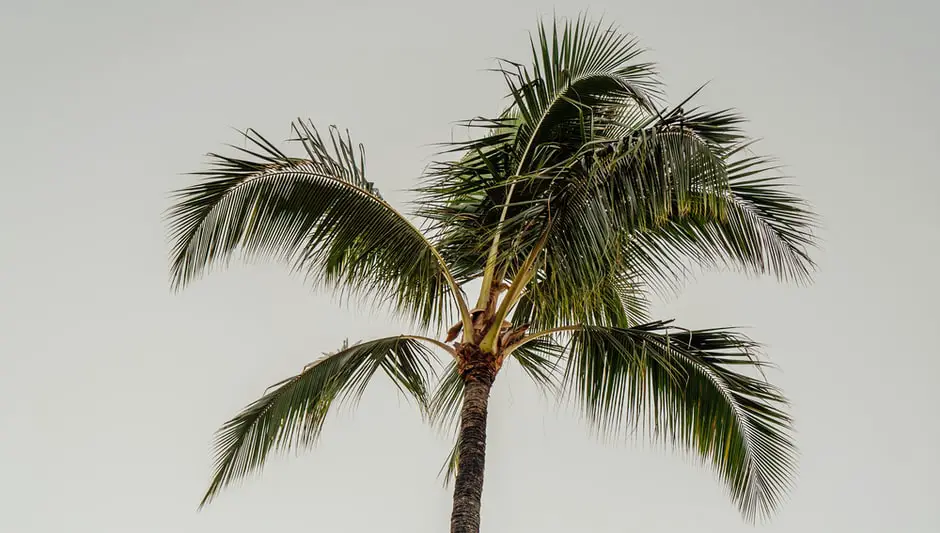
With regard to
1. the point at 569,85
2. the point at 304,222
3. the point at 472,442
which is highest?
the point at 569,85

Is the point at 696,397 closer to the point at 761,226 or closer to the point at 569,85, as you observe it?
the point at 761,226

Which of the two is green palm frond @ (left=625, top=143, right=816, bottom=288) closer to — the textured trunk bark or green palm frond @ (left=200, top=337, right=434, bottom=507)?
the textured trunk bark

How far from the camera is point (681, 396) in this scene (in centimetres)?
647

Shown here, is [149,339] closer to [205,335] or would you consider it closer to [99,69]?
[205,335]

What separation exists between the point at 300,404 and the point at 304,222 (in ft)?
4.80

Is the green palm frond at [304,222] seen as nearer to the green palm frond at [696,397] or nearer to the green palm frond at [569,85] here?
the green palm frond at [569,85]

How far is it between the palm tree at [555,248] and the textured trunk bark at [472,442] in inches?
0.5

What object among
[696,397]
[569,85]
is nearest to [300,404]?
[696,397]

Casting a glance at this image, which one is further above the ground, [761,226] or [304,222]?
[761,226]

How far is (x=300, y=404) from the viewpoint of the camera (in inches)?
279

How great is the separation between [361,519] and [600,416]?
1298cm

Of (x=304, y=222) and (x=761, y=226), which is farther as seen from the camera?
(x=304, y=222)

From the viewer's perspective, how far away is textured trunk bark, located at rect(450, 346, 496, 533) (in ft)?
18.8

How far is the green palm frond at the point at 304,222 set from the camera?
6.92m
